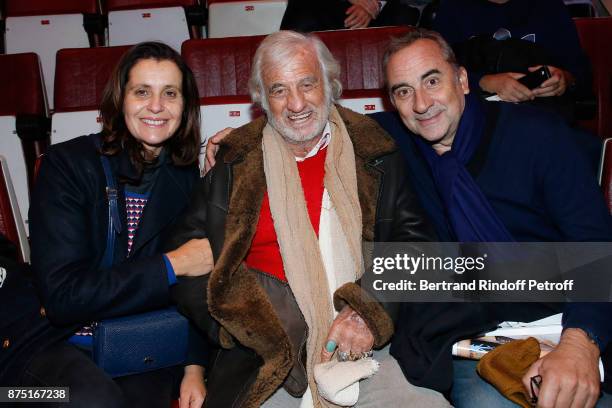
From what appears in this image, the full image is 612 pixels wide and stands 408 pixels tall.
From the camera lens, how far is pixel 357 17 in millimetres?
3324

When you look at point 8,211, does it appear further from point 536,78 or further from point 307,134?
point 536,78

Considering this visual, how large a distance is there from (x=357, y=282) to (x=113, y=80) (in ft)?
3.18

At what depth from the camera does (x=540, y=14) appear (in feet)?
7.72

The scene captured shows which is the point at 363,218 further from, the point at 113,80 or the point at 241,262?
the point at 113,80

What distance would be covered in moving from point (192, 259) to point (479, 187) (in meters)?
0.83

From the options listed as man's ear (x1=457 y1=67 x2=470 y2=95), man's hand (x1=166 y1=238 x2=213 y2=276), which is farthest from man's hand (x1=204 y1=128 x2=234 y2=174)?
man's ear (x1=457 y1=67 x2=470 y2=95)

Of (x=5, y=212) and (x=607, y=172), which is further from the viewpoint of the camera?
(x=5, y=212)

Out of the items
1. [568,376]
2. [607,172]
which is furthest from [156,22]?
[568,376]

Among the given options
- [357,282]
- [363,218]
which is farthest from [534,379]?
[363,218]


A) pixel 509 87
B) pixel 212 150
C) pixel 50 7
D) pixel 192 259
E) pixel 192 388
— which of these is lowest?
pixel 192 388

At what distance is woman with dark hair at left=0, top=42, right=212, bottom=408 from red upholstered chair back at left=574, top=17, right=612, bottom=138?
2.14 metres

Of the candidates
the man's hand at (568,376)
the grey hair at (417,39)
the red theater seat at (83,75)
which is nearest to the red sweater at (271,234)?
the grey hair at (417,39)

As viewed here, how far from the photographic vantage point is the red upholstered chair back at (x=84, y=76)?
311 centimetres

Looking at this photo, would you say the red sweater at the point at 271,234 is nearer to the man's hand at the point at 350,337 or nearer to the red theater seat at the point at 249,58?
the man's hand at the point at 350,337
